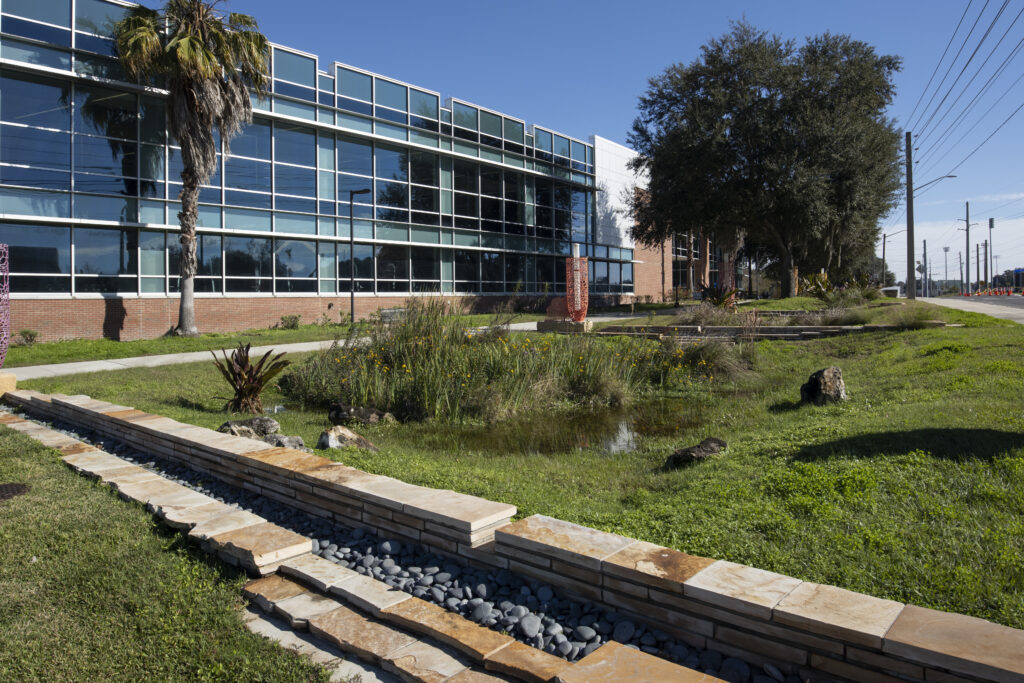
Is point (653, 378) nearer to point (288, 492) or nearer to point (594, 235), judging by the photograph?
point (288, 492)

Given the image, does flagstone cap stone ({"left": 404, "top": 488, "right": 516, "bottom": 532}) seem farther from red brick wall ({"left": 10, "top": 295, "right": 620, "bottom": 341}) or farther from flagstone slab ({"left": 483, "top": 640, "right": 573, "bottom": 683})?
red brick wall ({"left": 10, "top": 295, "right": 620, "bottom": 341})

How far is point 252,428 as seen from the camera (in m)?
7.05

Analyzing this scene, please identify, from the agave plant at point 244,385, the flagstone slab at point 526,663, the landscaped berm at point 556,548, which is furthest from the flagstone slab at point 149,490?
the agave plant at point 244,385

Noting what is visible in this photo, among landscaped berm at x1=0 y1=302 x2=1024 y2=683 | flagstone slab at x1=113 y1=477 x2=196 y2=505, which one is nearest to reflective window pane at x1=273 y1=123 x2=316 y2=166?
landscaped berm at x1=0 y1=302 x2=1024 y2=683

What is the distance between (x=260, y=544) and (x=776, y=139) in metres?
30.4

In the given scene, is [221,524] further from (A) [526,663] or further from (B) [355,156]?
(B) [355,156]

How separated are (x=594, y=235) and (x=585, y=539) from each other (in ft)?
132

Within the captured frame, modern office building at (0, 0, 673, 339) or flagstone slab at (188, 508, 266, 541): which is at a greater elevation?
modern office building at (0, 0, 673, 339)

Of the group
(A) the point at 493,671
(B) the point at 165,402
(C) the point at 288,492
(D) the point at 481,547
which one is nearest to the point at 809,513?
(D) the point at 481,547

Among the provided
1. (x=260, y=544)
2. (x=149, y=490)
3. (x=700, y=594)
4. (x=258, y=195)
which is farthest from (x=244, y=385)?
(x=258, y=195)

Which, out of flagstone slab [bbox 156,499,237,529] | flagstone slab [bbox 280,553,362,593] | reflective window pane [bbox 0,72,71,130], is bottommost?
flagstone slab [bbox 280,553,362,593]

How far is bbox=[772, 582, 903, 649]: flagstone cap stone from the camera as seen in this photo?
2426mm

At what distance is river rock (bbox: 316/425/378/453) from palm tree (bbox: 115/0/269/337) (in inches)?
608

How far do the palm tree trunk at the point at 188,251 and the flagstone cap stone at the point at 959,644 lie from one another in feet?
68.0
